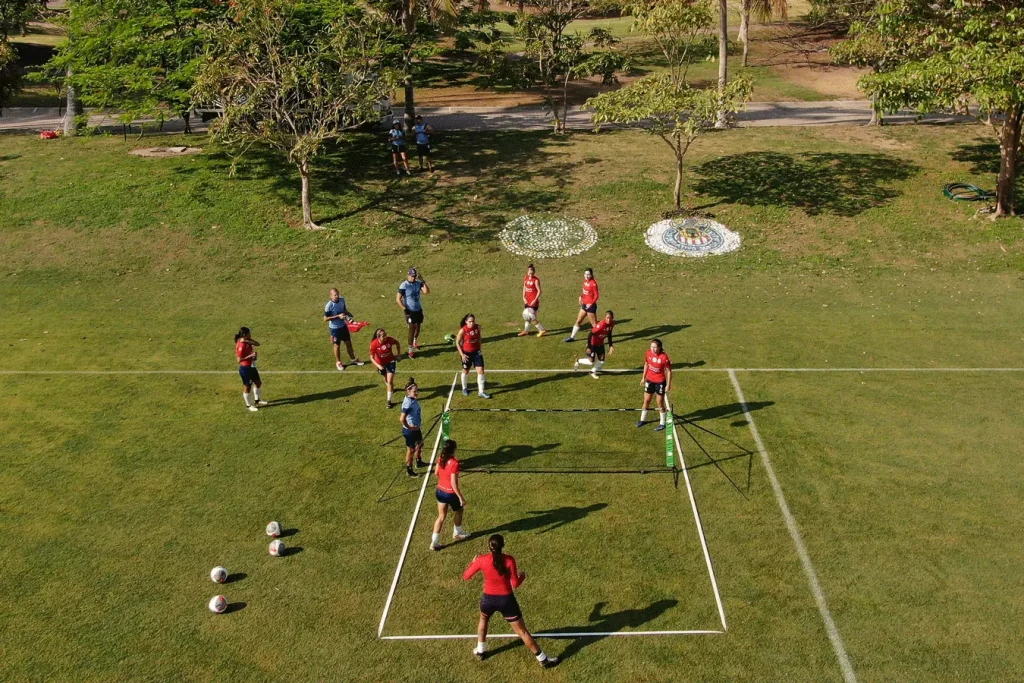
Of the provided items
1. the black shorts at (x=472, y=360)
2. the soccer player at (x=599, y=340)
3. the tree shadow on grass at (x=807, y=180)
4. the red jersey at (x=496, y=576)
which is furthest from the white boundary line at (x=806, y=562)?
the tree shadow on grass at (x=807, y=180)

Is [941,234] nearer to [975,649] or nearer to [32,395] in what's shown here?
[975,649]

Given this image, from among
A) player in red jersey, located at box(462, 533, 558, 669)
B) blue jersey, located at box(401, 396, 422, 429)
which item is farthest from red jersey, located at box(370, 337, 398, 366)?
player in red jersey, located at box(462, 533, 558, 669)

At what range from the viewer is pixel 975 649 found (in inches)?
452

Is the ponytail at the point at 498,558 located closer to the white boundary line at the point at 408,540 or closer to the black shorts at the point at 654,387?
the white boundary line at the point at 408,540

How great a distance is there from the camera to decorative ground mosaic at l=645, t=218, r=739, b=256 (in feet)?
89.4

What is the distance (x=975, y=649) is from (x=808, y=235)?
18.4 metres

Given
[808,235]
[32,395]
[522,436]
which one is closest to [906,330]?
[808,235]

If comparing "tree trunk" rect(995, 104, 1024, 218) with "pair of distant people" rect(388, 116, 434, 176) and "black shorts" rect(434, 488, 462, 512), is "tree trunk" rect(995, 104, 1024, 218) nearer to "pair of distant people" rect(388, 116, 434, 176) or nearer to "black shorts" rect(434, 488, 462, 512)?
"pair of distant people" rect(388, 116, 434, 176)

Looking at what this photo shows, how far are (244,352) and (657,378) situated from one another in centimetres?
863

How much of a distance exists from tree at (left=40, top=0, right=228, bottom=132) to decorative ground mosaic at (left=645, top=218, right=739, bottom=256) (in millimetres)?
17159

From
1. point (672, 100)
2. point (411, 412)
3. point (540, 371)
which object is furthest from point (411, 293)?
point (672, 100)

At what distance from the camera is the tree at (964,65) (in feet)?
78.7

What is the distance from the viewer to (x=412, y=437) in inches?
609

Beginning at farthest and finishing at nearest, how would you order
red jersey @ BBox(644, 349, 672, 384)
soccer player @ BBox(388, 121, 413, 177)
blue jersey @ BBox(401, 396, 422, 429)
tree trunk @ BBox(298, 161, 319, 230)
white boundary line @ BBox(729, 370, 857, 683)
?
soccer player @ BBox(388, 121, 413, 177), tree trunk @ BBox(298, 161, 319, 230), red jersey @ BBox(644, 349, 672, 384), blue jersey @ BBox(401, 396, 422, 429), white boundary line @ BBox(729, 370, 857, 683)
